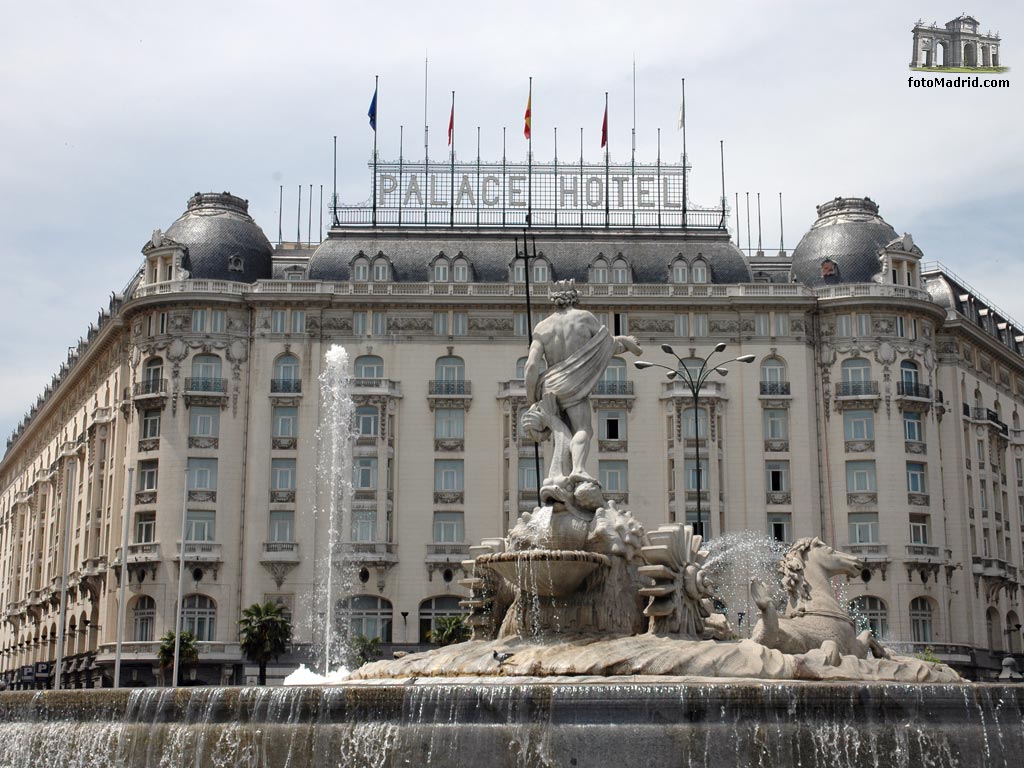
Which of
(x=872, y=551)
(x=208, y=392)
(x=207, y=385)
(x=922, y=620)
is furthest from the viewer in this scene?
(x=207, y=385)

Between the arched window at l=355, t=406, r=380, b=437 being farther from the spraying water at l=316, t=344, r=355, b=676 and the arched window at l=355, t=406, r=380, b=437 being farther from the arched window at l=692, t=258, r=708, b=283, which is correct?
the arched window at l=692, t=258, r=708, b=283

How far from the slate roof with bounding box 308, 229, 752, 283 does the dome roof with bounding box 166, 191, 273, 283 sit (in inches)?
133

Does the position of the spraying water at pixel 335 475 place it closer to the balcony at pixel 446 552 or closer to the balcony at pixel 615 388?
the balcony at pixel 446 552

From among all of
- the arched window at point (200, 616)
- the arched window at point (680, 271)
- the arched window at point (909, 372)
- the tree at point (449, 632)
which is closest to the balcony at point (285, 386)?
the arched window at point (200, 616)

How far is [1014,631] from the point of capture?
8638cm

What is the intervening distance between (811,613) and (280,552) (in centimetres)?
5370

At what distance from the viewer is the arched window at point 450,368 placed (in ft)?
261

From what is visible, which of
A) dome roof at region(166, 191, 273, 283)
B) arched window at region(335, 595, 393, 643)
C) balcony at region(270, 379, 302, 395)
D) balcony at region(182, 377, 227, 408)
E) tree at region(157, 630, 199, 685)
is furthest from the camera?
dome roof at region(166, 191, 273, 283)

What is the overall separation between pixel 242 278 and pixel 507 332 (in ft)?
48.3

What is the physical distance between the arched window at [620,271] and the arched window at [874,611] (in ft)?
68.1

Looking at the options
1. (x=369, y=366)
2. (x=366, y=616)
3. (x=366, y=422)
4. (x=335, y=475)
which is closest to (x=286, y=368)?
(x=369, y=366)

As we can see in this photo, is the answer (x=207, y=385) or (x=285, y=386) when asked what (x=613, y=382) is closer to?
(x=285, y=386)

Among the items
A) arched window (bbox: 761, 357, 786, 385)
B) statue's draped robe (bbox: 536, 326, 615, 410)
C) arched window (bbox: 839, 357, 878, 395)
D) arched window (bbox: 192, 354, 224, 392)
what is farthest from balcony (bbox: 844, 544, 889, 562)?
statue's draped robe (bbox: 536, 326, 615, 410)

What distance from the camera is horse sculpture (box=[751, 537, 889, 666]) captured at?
23156mm
